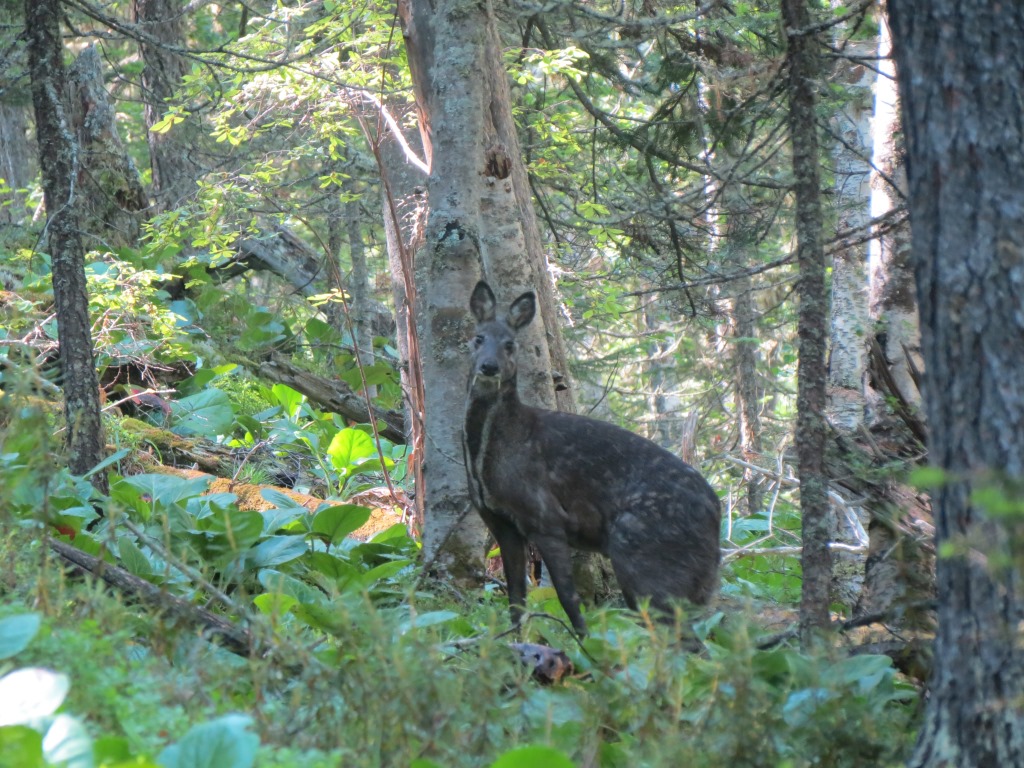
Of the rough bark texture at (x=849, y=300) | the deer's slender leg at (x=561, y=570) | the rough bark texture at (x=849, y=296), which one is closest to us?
the deer's slender leg at (x=561, y=570)

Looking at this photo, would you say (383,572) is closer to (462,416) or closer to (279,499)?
(462,416)

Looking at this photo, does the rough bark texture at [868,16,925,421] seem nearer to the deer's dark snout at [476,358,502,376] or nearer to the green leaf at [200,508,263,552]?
the deer's dark snout at [476,358,502,376]

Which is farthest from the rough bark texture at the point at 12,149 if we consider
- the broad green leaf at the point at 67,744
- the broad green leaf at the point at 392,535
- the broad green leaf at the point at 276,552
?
the broad green leaf at the point at 67,744

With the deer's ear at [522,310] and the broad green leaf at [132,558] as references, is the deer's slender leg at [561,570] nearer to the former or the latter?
the deer's ear at [522,310]

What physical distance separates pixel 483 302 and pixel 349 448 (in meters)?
3.48

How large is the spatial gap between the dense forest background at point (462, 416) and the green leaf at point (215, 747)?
12 mm

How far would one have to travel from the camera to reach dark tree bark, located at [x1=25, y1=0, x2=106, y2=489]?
732cm

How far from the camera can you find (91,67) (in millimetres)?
14477

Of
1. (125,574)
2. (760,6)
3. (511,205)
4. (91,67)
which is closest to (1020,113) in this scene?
(125,574)

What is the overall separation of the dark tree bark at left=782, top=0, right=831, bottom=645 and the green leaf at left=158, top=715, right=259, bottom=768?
275 centimetres

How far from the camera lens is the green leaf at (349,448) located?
33.5 feet


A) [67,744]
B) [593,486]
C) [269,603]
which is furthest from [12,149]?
[67,744]

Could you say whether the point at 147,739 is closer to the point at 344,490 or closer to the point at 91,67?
the point at 344,490

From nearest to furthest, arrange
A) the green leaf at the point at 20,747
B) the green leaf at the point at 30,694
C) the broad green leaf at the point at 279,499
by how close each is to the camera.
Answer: the green leaf at the point at 20,747 < the green leaf at the point at 30,694 < the broad green leaf at the point at 279,499
